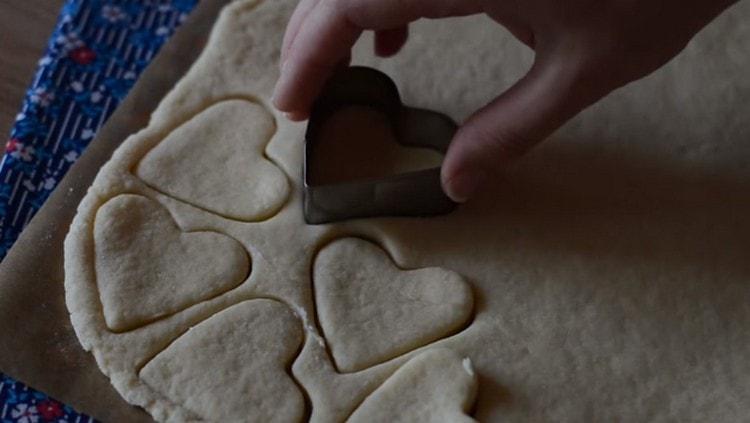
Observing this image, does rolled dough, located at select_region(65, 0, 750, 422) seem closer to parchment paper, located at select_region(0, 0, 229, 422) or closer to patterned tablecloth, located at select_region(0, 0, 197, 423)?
parchment paper, located at select_region(0, 0, 229, 422)

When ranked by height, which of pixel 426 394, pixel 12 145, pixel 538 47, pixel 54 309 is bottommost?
pixel 426 394

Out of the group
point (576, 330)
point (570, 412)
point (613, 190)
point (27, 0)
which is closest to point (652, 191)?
point (613, 190)

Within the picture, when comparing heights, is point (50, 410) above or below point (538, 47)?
below

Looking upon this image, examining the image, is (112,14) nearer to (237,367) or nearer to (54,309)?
(54,309)

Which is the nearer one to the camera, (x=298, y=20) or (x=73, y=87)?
(x=298, y=20)

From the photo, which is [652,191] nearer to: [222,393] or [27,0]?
[222,393]

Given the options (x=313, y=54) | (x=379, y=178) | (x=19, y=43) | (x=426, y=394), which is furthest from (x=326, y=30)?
(x=19, y=43)
